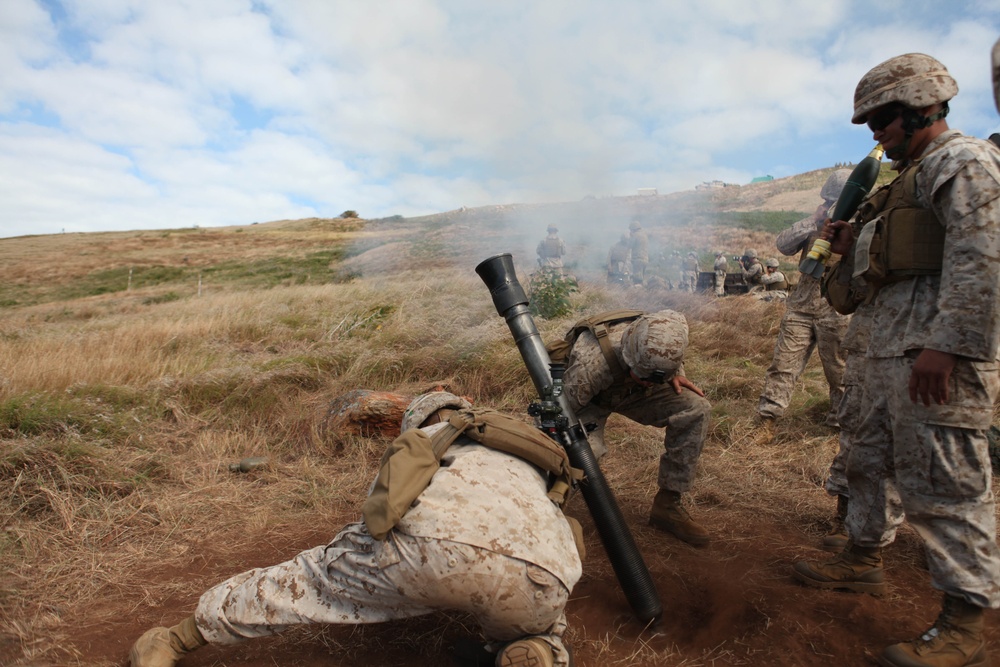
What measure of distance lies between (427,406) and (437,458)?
0.39 m

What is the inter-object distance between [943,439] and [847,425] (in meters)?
0.92

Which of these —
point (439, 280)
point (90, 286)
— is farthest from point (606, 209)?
point (90, 286)

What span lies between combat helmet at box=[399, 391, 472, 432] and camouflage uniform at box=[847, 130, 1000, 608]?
62.4 inches

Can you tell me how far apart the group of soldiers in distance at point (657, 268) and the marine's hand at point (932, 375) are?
826 cm

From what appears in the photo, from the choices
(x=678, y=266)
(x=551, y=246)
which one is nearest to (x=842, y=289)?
(x=551, y=246)

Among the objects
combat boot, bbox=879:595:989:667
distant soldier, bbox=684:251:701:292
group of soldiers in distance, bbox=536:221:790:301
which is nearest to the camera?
combat boot, bbox=879:595:989:667

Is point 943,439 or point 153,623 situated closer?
point 943,439

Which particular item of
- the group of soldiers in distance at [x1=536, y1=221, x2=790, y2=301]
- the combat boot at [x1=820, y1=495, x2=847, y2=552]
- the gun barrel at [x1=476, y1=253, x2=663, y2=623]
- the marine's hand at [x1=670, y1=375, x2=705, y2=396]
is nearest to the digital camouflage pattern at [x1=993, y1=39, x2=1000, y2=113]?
the gun barrel at [x1=476, y1=253, x2=663, y2=623]

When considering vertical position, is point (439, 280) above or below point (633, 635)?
above

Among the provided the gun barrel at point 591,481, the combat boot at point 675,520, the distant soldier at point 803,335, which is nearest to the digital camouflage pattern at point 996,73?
the gun barrel at point 591,481

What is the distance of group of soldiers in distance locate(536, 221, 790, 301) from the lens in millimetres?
11805

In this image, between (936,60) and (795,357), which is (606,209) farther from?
(936,60)

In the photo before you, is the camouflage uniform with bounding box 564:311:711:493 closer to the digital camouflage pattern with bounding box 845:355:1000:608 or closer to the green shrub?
the digital camouflage pattern with bounding box 845:355:1000:608

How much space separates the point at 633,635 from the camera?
262 cm
